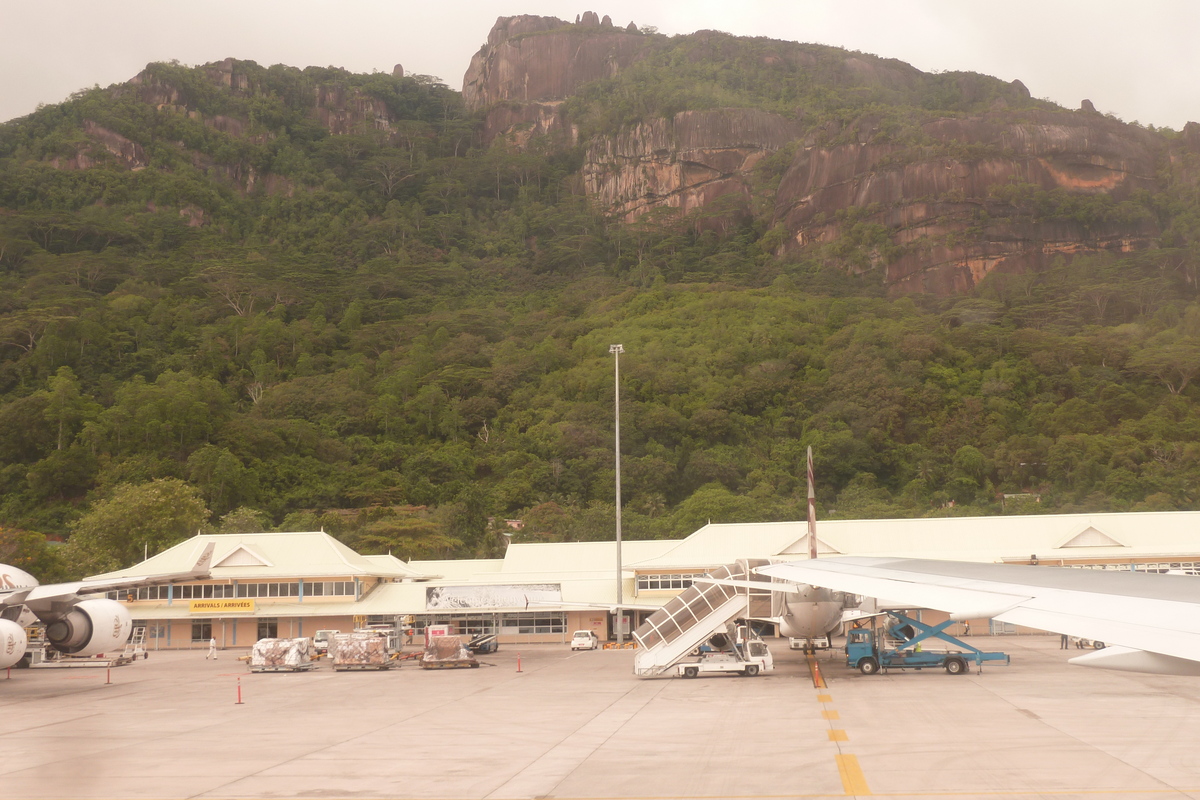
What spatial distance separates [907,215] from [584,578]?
11552cm

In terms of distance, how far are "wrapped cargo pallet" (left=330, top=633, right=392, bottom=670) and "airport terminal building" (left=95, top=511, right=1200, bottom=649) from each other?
11.8m

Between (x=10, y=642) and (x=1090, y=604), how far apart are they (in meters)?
27.9

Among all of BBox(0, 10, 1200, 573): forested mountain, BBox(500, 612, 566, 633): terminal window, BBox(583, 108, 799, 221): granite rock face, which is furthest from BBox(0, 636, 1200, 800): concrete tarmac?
BBox(583, 108, 799, 221): granite rock face

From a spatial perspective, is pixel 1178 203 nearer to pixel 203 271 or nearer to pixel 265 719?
pixel 203 271

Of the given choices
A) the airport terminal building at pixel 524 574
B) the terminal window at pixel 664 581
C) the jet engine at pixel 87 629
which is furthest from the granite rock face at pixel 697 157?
the jet engine at pixel 87 629

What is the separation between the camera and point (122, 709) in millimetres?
24641

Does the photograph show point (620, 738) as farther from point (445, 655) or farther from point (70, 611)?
point (70, 611)

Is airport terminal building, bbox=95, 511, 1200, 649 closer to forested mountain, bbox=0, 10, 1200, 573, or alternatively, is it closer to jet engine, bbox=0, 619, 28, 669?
forested mountain, bbox=0, 10, 1200, 573

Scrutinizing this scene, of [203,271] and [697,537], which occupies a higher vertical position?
[203,271]

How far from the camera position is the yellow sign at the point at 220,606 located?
50.3m

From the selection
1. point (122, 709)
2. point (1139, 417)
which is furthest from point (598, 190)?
point (122, 709)

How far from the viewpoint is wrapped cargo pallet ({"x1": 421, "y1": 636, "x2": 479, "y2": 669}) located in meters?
36.8

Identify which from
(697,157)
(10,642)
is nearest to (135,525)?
(10,642)

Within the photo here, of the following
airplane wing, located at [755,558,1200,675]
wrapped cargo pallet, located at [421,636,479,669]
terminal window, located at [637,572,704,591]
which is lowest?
wrapped cargo pallet, located at [421,636,479,669]
